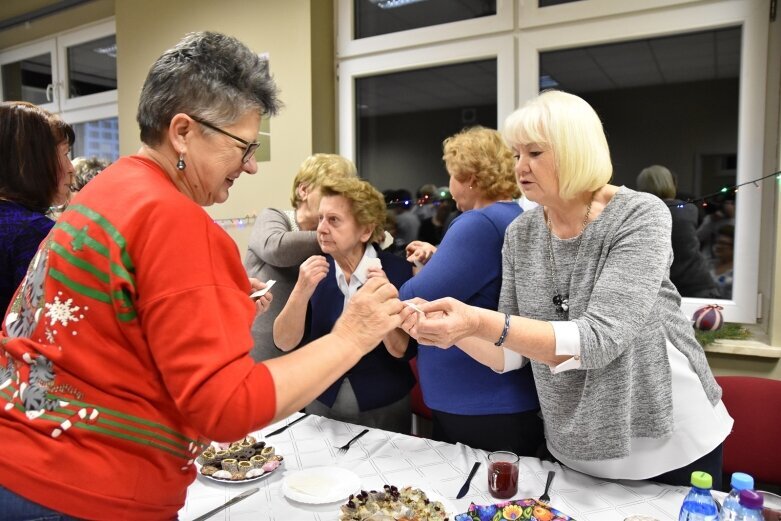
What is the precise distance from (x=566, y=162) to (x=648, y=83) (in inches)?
67.6

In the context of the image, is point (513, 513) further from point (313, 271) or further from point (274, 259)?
point (274, 259)

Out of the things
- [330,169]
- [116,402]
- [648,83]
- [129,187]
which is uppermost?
[648,83]

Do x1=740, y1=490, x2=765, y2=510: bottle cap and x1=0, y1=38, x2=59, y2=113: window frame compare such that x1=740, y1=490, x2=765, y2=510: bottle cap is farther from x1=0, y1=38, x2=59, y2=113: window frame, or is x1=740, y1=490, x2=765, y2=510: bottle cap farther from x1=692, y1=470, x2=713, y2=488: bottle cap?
x1=0, y1=38, x2=59, y2=113: window frame

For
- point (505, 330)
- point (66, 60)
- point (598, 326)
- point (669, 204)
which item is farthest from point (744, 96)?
point (66, 60)

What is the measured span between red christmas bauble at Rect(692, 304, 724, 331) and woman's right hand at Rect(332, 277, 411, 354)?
1.93 meters

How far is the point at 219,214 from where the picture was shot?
378 centimetres

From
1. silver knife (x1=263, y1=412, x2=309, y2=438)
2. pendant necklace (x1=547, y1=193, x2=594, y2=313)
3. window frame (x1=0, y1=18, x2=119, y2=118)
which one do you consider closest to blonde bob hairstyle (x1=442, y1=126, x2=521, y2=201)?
pendant necklace (x1=547, y1=193, x2=594, y2=313)

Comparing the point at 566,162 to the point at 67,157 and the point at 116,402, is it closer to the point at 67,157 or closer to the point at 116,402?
the point at 116,402

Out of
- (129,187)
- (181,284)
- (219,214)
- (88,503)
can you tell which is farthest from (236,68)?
(219,214)

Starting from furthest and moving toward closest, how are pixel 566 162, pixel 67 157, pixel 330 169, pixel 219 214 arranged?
pixel 219 214 → pixel 330 169 → pixel 67 157 → pixel 566 162

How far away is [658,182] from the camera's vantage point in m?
2.72

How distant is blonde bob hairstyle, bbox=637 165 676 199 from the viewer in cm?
270

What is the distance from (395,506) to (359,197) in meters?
1.21

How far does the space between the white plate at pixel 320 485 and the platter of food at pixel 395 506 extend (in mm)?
63
